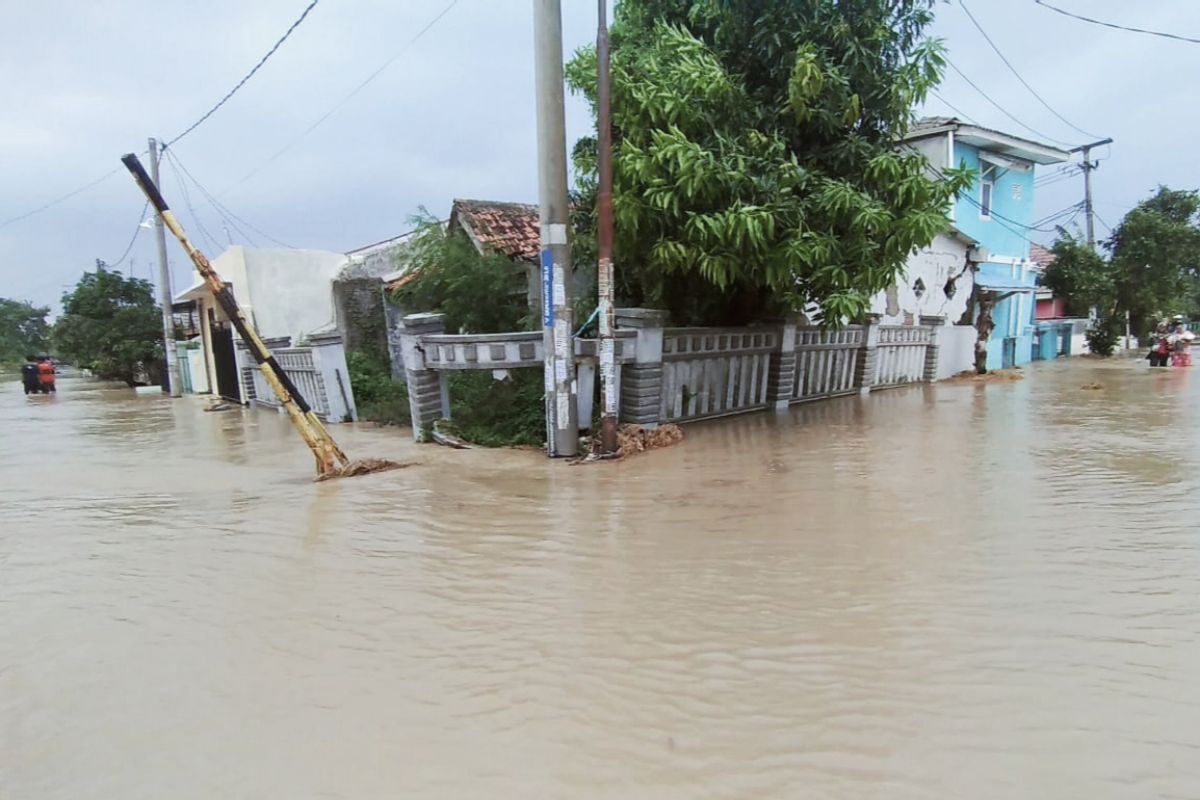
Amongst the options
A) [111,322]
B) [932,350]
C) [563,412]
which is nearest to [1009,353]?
[932,350]

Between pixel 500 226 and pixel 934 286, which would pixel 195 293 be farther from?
pixel 934 286

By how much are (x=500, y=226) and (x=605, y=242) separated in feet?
21.7

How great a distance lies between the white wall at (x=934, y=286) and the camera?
55.4 ft

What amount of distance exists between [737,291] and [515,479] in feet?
15.9

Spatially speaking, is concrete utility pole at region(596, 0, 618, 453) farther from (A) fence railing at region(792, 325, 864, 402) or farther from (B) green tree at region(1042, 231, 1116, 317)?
(B) green tree at region(1042, 231, 1116, 317)

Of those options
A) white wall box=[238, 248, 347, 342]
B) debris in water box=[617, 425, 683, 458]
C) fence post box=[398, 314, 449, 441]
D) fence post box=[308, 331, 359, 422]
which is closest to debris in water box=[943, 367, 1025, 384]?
debris in water box=[617, 425, 683, 458]

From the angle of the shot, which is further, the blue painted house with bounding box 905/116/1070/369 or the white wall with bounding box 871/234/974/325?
the blue painted house with bounding box 905/116/1070/369

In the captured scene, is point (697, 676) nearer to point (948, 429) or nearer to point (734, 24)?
point (948, 429)

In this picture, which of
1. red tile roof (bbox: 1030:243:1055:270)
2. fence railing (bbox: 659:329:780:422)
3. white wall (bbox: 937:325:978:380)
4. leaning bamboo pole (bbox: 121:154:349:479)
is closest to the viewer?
leaning bamboo pole (bbox: 121:154:349:479)

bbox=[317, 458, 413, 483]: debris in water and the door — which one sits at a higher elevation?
the door

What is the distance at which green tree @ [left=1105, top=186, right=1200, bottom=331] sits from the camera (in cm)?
2362

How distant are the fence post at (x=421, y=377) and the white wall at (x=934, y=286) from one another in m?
10.8

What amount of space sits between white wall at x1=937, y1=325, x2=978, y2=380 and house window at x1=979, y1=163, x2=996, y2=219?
3474 millimetres

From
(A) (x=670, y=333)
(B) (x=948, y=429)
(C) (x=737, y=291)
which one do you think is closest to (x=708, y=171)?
(A) (x=670, y=333)
